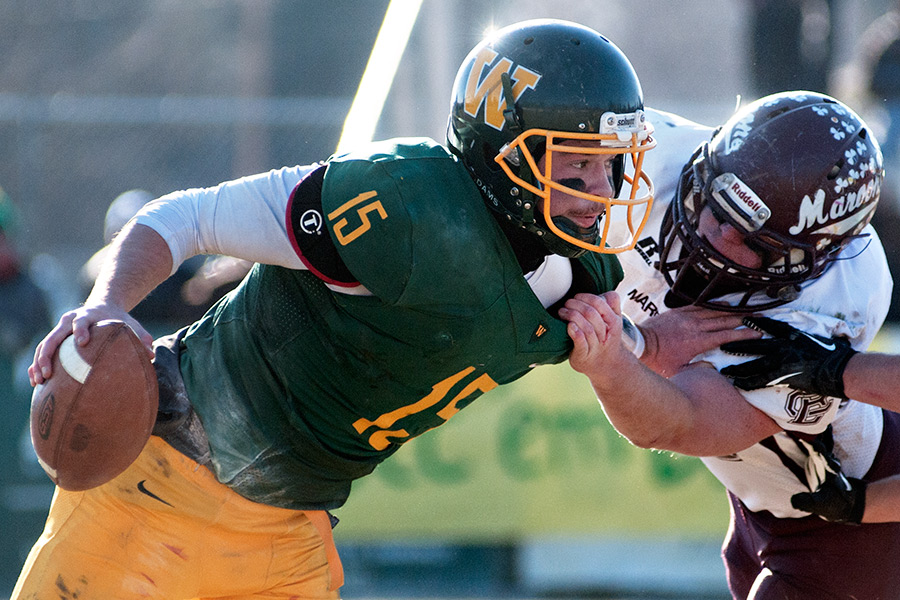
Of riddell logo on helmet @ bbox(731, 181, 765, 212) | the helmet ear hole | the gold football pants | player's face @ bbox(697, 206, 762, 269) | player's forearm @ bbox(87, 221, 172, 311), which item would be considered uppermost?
the helmet ear hole

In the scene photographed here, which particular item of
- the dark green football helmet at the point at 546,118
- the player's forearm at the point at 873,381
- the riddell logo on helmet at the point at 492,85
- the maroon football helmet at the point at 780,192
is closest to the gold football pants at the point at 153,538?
the dark green football helmet at the point at 546,118

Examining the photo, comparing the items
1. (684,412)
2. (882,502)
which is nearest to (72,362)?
(684,412)

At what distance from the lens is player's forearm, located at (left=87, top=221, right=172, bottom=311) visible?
92.4 inches

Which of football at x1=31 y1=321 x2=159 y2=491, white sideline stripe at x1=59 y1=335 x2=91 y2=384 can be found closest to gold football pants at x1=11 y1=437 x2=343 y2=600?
football at x1=31 y1=321 x2=159 y2=491

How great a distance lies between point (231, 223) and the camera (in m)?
2.50

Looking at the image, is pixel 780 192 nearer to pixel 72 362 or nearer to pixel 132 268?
pixel 132 268

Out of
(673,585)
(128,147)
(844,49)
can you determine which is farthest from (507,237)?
(844,49)


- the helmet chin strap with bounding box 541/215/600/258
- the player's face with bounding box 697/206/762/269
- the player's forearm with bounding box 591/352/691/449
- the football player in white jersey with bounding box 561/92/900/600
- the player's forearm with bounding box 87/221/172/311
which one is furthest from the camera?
the player's face with bounding box 697/206/762/269

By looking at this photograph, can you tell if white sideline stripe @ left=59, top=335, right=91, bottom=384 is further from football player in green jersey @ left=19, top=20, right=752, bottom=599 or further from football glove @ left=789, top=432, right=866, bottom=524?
football glove @ left=789, top=432, right=866, bottom=524

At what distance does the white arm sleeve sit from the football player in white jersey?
729mm

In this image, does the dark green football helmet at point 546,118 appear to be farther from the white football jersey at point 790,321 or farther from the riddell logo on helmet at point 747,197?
the white football jersey at point 790,321

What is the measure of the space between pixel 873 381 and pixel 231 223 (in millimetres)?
1681

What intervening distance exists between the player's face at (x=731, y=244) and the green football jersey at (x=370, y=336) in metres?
0.31

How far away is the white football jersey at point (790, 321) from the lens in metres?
2.98
